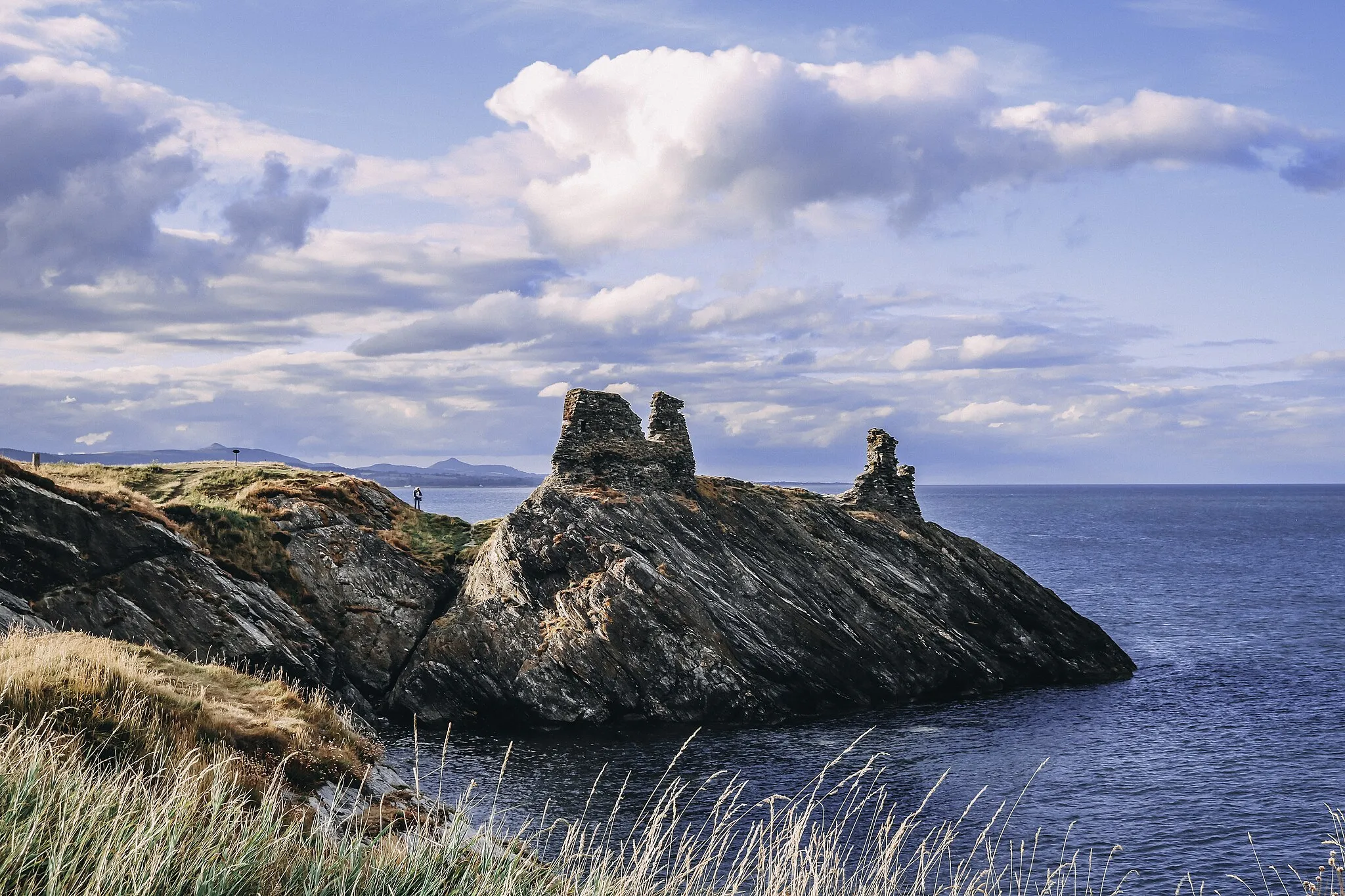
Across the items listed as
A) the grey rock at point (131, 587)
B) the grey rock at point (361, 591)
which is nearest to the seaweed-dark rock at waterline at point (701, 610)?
the grey rock at point (361, 591)

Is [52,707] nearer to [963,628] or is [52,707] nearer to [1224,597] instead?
[963,628]

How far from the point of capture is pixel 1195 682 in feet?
174

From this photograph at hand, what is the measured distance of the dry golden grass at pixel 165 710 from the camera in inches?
539

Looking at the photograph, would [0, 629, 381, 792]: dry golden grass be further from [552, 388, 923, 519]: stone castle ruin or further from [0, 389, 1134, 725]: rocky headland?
[552, 388, 923, 519]: stone castle ruin

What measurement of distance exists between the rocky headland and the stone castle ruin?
0.38 feet

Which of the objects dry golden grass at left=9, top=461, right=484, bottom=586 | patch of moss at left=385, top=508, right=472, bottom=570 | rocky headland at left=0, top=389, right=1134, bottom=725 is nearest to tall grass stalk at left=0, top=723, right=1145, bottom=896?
rocky headland at left=0, top=389, right=1134, bottom=725

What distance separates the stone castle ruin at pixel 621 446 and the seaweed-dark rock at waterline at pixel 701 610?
0.09 m

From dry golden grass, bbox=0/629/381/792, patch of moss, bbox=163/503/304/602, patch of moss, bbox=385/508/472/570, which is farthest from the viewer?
patch of moss, bbox=385/508/472/570

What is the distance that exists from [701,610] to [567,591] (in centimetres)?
646

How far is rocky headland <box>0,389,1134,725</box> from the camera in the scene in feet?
128

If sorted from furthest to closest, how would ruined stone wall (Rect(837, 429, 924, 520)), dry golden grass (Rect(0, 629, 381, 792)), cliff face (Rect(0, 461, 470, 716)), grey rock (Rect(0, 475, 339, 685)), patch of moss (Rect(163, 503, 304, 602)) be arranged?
1. ruined stone wall (Rect(837, 429, 924, 520))
2. patch of moss (Rect(163, 503, 304, 602))
3. cliff face (Rect(0, 461, 470, 716))
4. grey rock (Rect(0, 475, 339, 685))
5. dry golden grass (Rect(0, 629, 381, 792))

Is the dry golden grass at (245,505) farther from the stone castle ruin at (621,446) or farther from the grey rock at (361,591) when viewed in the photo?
the stone castle ruin at (621,446)

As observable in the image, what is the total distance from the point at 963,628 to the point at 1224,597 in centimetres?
4986

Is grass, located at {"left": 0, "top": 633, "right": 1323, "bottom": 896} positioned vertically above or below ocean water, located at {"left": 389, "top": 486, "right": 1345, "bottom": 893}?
above
